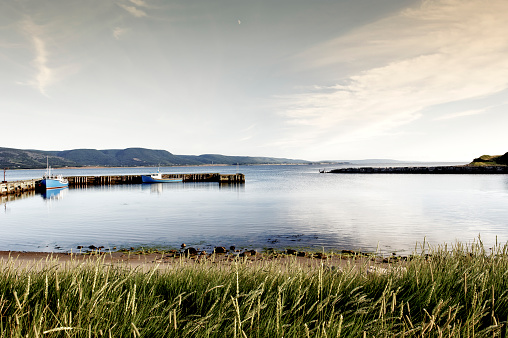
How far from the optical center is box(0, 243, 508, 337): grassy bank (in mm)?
3627

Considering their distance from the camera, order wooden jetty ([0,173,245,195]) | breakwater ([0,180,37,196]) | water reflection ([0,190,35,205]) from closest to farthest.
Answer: water reflection ([0,190,35,205])
breakwater ([0,180,37,196])
wooden jetty ([0,173,245,195])

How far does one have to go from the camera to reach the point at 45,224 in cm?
2878

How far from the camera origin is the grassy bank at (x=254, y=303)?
3627 millimetres

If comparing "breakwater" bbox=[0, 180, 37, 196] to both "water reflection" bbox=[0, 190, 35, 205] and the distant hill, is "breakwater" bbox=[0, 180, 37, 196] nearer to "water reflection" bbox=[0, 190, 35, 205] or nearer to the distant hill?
"water reflection" bbox=[0, 190, 35, 205]

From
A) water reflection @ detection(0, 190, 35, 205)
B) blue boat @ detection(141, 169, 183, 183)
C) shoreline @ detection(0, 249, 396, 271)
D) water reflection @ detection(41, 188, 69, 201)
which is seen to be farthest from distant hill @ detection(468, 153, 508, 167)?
water reflection @ detection(0, 190, 35, 205)

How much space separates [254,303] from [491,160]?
466ft

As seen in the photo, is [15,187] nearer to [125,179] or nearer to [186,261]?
[125,179]

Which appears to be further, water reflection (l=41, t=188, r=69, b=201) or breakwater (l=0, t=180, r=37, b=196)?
breakwater (l=0, t=180, r=37, b=196)

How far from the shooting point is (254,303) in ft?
15.3

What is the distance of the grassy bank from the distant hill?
132 metres

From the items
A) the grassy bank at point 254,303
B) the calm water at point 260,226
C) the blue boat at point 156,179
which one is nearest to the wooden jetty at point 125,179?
the blue boat at point 156,179

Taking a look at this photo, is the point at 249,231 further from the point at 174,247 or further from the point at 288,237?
the point at 174,247

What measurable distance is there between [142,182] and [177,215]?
64.0 m

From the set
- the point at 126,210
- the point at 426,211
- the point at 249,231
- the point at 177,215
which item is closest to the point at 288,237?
the point at 249,231
